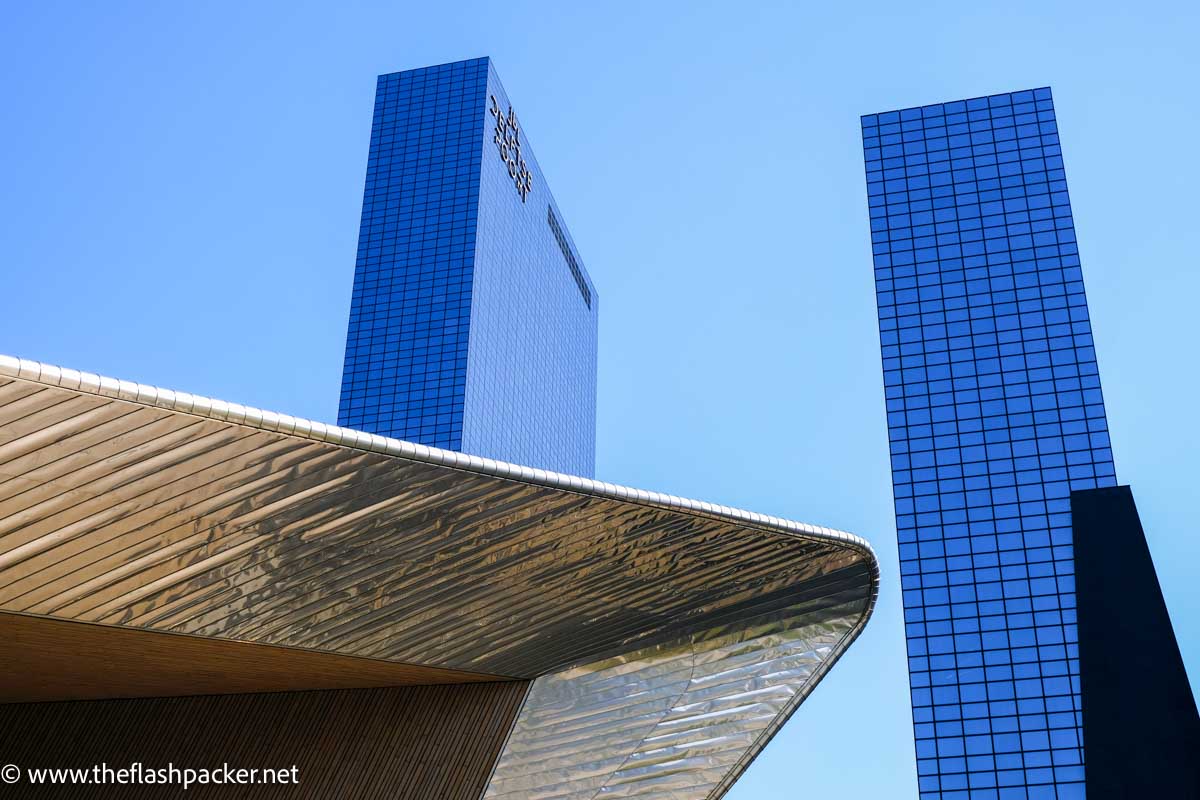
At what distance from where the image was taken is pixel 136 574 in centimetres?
1523

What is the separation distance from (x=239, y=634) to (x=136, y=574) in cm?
262

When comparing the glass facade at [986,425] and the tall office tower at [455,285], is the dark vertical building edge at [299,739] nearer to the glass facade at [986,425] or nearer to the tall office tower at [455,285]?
the glass facade at [986,425]

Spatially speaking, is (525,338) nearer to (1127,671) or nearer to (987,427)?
(987,427)

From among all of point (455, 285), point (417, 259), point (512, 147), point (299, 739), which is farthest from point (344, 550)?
point (512, 147)

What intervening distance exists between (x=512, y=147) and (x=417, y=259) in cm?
2123

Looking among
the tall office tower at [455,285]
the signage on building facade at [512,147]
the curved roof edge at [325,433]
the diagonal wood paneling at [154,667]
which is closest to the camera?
the curved roof edge at [325,433]

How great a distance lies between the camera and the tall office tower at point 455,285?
3684 inches

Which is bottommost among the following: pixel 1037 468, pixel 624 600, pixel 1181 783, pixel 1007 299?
pixel 1181 783

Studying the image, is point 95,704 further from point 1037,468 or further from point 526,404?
point 526,404

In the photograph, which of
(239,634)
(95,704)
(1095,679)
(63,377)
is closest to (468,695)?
(239,634)

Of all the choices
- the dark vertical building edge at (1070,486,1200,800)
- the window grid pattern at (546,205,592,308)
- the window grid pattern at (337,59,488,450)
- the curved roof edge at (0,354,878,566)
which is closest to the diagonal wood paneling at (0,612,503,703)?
the curved roof edge at (0,354,878,566)

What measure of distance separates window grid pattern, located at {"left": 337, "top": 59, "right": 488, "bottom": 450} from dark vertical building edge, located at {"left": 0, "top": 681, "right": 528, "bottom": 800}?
64823mm

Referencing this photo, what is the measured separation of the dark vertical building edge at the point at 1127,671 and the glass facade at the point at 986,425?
31081 millimetres

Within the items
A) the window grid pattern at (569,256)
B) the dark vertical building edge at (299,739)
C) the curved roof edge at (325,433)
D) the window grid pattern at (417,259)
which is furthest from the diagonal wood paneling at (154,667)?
the window grid pattern at (569,256)
